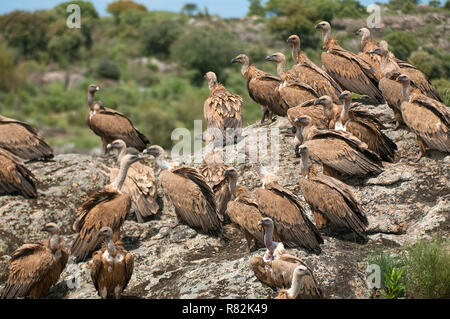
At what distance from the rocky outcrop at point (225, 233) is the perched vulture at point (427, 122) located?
0.34 metres

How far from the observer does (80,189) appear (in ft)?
42.0

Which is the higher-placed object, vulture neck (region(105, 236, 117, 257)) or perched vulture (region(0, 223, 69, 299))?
vulture neck (region(105, 236, 117, 257))

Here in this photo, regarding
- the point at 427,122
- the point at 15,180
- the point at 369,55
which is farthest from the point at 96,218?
the point at 369,55

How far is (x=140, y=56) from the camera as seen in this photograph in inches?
2552

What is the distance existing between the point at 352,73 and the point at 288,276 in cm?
706

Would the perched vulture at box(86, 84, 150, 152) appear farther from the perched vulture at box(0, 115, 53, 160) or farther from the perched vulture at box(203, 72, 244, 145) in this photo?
the perched vulture at box(203, 72, 244, 145)

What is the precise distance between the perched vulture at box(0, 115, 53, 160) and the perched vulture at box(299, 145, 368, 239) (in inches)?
248

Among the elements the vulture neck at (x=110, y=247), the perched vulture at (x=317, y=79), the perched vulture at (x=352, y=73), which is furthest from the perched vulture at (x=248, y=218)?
the perched vulture at (x=352, y=73)

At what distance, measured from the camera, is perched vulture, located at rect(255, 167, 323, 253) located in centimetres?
927

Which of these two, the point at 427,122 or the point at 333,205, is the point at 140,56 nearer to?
the point at 427,122

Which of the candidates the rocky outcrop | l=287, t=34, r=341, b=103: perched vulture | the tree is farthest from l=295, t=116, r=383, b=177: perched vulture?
the tree

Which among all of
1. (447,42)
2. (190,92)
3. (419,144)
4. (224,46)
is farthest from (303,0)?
(419,144)

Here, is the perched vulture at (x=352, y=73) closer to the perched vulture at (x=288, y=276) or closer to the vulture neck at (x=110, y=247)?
the perched vulture at (x=288, y=276)

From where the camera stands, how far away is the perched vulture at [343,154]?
10.7 meters
